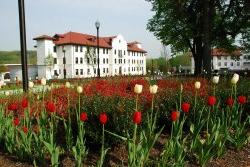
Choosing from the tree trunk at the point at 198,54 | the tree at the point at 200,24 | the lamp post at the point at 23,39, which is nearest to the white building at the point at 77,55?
the tree at the point at 200,24

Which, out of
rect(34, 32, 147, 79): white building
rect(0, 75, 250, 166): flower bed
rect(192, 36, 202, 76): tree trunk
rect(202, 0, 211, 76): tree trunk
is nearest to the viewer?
rect(0, 75, 250, 166): flower bed

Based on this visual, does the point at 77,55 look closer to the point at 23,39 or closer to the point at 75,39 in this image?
the point at 75,39

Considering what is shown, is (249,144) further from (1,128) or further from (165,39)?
(165,39)

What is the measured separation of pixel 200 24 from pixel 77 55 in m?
57.4

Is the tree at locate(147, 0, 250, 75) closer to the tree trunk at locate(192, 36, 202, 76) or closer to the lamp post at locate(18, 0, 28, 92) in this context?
the tree trunk at locate(192, 36, 202, 76)

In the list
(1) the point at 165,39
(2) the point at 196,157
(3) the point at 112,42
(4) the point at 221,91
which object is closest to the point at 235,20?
(1) the point at 165,39

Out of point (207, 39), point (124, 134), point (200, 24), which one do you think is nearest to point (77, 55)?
point (200, 24)

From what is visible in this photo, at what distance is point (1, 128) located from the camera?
249 inches

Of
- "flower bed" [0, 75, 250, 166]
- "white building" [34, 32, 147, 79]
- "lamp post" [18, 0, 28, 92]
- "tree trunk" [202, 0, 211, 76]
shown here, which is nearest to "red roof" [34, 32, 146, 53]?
"white building" [34, 32, 147, 79]

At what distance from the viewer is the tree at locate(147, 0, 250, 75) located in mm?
28219

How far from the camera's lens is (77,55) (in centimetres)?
8800

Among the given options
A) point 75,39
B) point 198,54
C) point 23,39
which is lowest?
point 23,39

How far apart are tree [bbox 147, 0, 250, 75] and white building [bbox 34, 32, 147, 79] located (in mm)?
27840

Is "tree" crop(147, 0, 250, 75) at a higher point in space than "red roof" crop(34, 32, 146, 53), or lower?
lower
